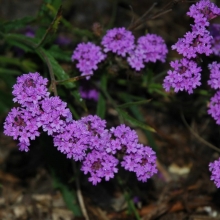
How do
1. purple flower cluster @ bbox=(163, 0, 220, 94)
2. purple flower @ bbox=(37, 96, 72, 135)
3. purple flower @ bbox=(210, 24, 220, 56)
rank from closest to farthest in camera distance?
purple flower @ bbox=(37, 96, 72, 135)
purple flower cluster @ bbox=(163, 0, 220, 94)
purple flower @ bbox=(210, 24, 220, 56)

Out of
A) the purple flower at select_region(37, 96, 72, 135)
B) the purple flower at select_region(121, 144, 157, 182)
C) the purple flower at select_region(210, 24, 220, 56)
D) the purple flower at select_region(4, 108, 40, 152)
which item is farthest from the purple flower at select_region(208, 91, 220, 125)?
the purple flower at select_region(4, 108, 40, 152)

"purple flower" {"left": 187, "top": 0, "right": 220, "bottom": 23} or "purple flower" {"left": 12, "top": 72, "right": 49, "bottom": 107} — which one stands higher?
"purple flower" {"left": 187, "top": 0, "right": 220, "bottom": 23}

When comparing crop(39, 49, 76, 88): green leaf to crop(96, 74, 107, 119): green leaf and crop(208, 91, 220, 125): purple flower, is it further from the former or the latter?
crop(208, 91, 220, 125): purple flower

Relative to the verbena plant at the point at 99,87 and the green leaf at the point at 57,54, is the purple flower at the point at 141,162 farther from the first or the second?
the green leaf at the point at 57,54

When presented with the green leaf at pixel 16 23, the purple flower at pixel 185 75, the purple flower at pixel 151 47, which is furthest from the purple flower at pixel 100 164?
the green leaf at pixel 16 23

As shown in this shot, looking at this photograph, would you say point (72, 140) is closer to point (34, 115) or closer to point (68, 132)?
point (68, 132)

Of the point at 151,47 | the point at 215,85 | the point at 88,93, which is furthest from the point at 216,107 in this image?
the point at 88,93

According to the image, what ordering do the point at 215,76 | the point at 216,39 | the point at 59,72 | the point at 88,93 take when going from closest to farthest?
the point at 215,76 < the point at 59,72 < the point at 216,39 < the point at 88,93
